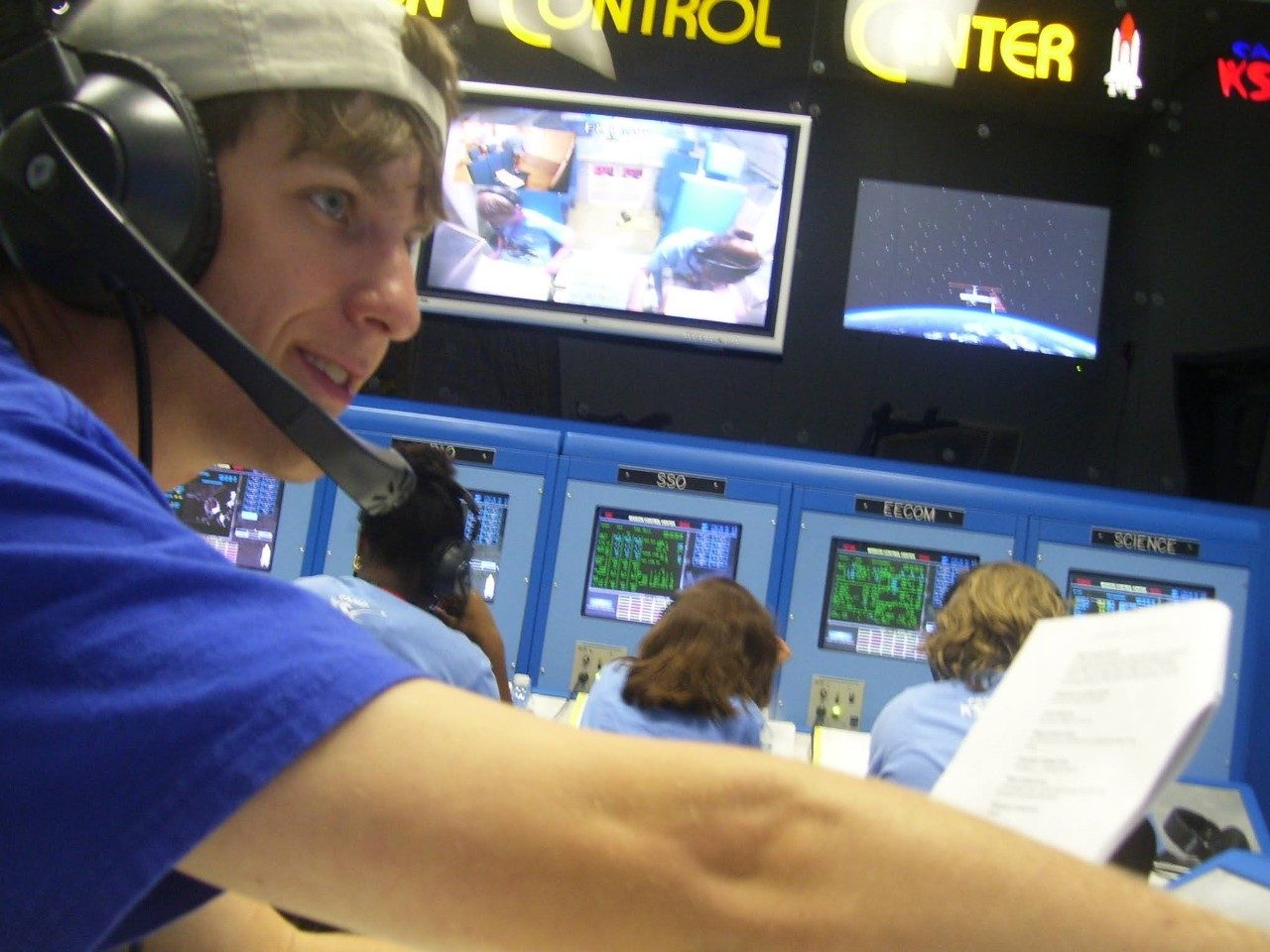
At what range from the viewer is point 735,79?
506 centimetres

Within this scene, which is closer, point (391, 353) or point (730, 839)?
point (730, 839)

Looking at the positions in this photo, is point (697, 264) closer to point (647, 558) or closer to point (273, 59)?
point (647, 558)

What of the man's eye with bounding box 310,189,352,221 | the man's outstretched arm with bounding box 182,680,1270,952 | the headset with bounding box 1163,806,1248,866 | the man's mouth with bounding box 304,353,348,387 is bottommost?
the headset with bounding box 1163,806,1248,866

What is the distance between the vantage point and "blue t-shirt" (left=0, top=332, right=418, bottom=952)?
1.55 feet

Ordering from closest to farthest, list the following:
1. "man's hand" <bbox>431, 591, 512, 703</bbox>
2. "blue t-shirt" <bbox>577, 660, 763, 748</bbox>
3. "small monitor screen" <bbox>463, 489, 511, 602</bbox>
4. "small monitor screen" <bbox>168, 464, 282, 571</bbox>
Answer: "blue t-shirt" <bbox>577, 660, 763, 748</bbox>, "man's hand" <bbox>431, 591, 512, 703</bbox>, "small monitor screen" <bbox>463, 489, 511, 602</bbox>, "small monitor screen" <bbox>168, 464, 282, 571</bbox>

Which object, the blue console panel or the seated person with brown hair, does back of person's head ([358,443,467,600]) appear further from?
the seated person with brown hair

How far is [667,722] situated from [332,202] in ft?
8.36

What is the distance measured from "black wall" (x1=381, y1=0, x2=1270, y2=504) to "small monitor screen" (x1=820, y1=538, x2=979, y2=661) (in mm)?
651

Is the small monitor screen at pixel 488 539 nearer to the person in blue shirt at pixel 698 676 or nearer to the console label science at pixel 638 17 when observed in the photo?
the person in blue shirt at pixel 698 676

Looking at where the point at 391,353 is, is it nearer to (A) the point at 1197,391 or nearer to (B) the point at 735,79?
(B) the point at 735,79

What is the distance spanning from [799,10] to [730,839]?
5.02 meters

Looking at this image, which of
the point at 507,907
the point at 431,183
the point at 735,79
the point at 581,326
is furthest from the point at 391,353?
the point at 507,907

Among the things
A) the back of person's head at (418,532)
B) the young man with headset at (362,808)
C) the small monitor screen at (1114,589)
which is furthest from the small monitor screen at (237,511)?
the young man with headset at (362,808)

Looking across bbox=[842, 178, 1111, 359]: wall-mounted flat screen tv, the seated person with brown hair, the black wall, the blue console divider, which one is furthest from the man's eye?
bbox=[842, 178, 1111, 359]: wall-mounted flat screen tv
